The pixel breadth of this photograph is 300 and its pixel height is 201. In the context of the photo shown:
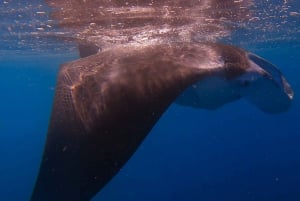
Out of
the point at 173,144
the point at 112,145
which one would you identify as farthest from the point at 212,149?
the point at 112,145

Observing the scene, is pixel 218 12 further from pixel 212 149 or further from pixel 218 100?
pixel 212 149

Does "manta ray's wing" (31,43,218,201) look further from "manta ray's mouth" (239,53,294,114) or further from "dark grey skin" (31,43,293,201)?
"manta ray's mouth" (239,53,294,114)

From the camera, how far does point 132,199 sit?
89.2ft

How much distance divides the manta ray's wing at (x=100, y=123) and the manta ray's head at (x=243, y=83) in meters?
0.76

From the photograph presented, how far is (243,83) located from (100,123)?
9.84 ft

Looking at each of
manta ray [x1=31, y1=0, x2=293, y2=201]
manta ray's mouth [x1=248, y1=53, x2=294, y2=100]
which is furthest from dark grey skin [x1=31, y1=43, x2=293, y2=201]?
manta ray's mouth [x1=248, y1=53, x2=294, y2=100]

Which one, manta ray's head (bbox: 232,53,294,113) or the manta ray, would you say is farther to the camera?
manta ray's head (bbox: 232,53,294,113)

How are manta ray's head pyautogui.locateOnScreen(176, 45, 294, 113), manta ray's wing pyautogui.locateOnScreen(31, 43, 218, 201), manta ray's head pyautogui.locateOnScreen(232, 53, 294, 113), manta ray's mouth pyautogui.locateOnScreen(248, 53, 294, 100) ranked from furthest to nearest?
1. manta ray's mouth pyautogui.locateOnScreen(248, 53, 294, 100)
2. manta ray's head pyautogui.locateOnScreen(232, 53, 294, 113)
3. manta ray's head pyautogui.locateOnScreen(176, 45, 294, 113)
4. manta ray's wing pyautogui.locateOnScreen(31, 43, 218, 201)

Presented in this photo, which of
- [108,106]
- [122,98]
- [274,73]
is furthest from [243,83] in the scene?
[108,106]

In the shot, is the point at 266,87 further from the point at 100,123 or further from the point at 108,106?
the point at 100,123

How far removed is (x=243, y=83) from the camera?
555 cm

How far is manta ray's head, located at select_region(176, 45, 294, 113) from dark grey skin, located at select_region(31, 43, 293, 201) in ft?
0.10

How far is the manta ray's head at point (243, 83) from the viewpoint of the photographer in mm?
5051

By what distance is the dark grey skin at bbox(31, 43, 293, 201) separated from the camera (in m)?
3.38
